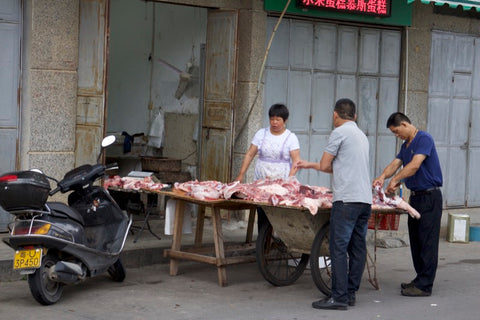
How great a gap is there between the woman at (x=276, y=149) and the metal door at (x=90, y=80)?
2.30 m

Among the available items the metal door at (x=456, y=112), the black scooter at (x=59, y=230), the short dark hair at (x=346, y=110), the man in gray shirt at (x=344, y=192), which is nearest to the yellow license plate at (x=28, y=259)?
the black scooter at (x=59, y=230)

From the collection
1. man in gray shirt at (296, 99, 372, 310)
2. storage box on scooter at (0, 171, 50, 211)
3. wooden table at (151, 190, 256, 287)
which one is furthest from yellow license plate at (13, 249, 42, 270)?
man in gray shirt at (296, 99, 372, 310)

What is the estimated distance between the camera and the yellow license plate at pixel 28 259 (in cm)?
715

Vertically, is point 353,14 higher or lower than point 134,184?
higher

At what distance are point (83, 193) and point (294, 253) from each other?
94.3 inches

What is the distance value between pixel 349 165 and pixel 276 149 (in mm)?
1766

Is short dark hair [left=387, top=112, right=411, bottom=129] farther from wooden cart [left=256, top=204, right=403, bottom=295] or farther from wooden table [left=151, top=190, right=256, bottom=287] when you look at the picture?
wooden table [left=151, top=190, right=256, bottom=287]

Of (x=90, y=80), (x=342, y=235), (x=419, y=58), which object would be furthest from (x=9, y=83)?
(x=419, y=58)

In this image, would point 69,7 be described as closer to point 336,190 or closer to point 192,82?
point 192,82

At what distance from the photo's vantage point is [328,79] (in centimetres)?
1303

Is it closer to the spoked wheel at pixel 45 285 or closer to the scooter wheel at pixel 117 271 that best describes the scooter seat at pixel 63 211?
the spoked wheel at pixel 45 285

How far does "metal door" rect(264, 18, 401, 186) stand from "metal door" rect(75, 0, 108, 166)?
2.73 m

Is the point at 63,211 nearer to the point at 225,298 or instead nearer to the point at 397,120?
the point at 225,298

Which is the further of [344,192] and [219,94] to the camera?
[219,94]
